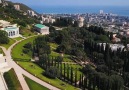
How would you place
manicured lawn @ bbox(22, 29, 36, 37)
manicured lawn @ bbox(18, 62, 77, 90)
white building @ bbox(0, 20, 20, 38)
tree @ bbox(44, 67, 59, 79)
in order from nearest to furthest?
manicured lawn @ bbox(18, 62, 77, 90)
tree @ bbox(44, 67, 59, 79)
white building @ bbox(0, 20, 20, 38)
manicured lawn @ bbox(22, 29, 36, 37)

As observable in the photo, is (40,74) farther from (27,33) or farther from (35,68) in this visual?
(27,33)

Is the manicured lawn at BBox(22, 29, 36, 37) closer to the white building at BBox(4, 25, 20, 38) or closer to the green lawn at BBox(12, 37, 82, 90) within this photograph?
the white building at BBox(4, 25, 20, 38)

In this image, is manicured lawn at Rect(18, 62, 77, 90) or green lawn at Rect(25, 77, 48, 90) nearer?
green lawn at Rect(25, 77, 48, 90)

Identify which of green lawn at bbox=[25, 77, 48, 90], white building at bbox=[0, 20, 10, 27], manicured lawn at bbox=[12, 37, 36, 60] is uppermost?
white building at bbox=[0, 20, 10, 27]

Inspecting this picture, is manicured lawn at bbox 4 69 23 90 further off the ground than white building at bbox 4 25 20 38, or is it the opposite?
white building at bbox 4 25 20 38

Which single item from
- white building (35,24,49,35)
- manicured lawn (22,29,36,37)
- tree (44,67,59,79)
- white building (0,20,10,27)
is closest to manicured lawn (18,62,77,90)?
tree (44,67,59,79)

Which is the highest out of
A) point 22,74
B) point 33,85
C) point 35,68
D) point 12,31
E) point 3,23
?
point 3,23

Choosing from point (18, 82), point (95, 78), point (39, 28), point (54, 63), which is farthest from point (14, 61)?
point (39, 28)

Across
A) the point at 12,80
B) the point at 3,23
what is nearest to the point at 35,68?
the point at 12,80
